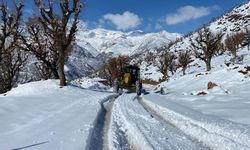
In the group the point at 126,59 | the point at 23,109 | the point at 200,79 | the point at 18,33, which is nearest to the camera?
the point at 23,109

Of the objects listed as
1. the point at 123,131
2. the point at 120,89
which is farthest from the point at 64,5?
the point at 123,131

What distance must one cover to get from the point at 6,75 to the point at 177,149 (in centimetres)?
3776

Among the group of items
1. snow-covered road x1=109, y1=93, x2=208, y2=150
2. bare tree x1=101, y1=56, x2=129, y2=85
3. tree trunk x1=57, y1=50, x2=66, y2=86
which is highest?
bare tree x1=101, y1=56, x2=129, y2=85

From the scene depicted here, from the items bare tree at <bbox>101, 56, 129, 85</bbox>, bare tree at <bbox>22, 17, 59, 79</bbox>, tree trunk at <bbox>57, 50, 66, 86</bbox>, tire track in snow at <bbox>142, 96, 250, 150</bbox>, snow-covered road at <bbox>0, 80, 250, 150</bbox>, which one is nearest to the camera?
tire track in snow at <bbox>142, 96, 250, 150</bbox>

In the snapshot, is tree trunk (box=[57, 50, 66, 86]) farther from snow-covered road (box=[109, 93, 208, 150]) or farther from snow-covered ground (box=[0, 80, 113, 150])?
snow-covered road (box=[109, 93, 208, 150])

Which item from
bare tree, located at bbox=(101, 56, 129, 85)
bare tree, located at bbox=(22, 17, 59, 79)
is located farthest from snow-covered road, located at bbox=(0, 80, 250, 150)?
bare tree, located at bbox=(101, 56, 129, 85)

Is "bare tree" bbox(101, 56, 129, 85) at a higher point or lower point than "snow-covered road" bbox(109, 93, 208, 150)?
higher

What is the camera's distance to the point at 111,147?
8.20 metres

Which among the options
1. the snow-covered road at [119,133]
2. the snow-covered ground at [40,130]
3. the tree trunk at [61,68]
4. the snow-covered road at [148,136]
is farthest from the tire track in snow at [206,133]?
the tree trunk at [61,68]

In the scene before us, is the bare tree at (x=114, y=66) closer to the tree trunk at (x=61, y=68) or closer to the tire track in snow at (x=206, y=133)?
the tree trunk at (x=61, y=68)

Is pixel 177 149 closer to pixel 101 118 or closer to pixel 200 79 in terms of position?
pixel 101 118

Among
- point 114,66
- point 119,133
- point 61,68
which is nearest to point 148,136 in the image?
point 119,133

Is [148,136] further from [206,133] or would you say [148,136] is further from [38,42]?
[38,42]

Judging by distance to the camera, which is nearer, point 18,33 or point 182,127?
point 182,127
